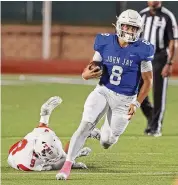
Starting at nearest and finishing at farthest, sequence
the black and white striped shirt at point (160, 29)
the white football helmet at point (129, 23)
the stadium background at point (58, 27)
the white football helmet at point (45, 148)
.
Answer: the white football helmet at point (45, 148) → the white football helmet at point (129, 23) → the black and white striped shirt at point (160, 29) → the stadium background at point (58, 27)

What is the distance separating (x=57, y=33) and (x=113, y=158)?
14939 millimetres

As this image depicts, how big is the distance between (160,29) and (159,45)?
201mm

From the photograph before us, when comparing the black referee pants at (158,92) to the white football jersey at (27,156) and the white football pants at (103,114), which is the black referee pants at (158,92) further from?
the white football jersey at (27,156)

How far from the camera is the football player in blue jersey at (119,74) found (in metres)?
8.13

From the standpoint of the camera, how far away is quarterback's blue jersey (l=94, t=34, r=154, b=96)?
8.30 meters

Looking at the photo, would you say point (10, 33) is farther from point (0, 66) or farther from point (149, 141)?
point (149, 141)

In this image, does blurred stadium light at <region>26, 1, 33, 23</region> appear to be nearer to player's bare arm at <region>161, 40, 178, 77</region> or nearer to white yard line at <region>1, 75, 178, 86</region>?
white yard line at <region>1, 75, 178, 86</region>

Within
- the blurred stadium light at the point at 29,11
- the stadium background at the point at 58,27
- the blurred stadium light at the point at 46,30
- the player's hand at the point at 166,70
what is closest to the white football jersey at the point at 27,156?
the player's hand at the point at 166,70

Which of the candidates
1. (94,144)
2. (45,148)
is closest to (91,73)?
(45,148)

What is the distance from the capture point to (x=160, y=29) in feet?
35.6

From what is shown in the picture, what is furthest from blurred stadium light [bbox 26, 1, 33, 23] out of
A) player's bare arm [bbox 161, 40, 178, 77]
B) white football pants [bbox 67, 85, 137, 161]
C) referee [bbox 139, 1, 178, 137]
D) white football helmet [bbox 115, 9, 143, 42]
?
white football helmet [bbox 115, 9, 143, 42]

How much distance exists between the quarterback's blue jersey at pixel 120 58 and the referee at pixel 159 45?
240 cm

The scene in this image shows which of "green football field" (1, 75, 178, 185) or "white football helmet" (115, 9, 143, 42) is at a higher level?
"white football helmet" (115, 9, 143, 42)

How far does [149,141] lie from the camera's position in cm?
1038
